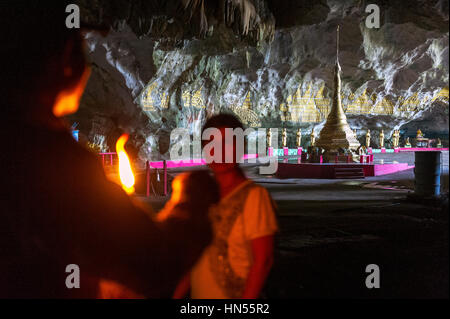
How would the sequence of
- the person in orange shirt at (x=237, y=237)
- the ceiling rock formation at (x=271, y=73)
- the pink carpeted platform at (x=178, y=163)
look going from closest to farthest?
the person in orange shirt at (x=237, y=237) < the ceiling rock formation at (x=271, y=73) < the pink carpeted platform at (x=178, y=163)

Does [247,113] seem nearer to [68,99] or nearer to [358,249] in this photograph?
[358,249]

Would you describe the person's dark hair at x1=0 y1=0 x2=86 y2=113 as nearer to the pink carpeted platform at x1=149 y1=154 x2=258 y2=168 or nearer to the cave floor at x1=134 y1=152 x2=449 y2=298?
the cave floor at x1=134 y1=152 x2=449 y2=298

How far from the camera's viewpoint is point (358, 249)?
13.9 ft

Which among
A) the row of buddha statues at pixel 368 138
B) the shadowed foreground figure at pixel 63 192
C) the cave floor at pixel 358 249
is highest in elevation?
the row of buddha statues at pixel 368 138

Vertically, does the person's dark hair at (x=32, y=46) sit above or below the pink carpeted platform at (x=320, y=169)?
above

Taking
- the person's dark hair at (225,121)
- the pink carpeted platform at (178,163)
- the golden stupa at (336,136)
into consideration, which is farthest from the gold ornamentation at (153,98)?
the person's dark hair at (225,121)

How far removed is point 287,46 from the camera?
20.8 metres

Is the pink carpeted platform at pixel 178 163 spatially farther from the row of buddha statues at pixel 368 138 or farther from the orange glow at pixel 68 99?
the orange glow at pixel 68 99

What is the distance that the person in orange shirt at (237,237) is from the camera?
1449mm

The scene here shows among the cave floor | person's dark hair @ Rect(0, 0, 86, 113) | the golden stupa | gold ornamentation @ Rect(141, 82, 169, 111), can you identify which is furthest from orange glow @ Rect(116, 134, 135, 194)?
gold ornamentation @ Rect(141, 82, 169, 111)

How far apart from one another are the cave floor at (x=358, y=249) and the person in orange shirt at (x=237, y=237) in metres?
1.66

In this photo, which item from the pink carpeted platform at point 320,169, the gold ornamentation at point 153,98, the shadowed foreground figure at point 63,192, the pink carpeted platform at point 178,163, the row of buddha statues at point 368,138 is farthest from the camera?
the row of buddha statues at point 368,138

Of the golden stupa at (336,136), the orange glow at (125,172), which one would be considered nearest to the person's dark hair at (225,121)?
the orange glow at (125,172)

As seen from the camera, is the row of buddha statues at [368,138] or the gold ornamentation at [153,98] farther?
the row of buddha statues at [368,138]
